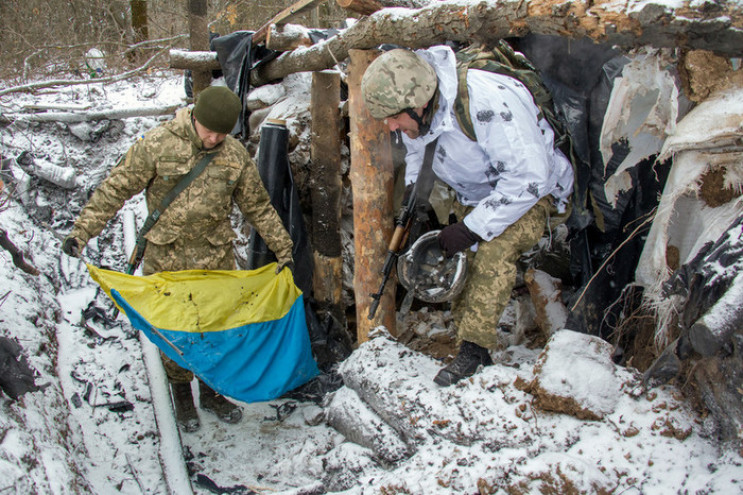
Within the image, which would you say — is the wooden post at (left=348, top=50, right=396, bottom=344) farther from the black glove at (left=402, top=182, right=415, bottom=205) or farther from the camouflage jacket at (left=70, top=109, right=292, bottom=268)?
the camouflage jacket at (left=70, top=109, right=292, bottom=268)

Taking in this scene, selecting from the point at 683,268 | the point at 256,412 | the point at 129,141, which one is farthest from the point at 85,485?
the point at 129,141

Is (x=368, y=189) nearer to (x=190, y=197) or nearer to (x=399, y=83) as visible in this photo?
(x=399, y=83)

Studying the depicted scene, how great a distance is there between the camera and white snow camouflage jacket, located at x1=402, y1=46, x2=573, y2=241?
272 cm

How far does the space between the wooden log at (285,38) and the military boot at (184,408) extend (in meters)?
3.12

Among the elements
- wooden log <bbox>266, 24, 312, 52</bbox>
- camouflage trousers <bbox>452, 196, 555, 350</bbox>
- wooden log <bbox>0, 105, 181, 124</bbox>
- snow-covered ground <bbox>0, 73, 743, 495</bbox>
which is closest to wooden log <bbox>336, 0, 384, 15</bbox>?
wooden log <bbox>266, 24, 312, 52</bbox>

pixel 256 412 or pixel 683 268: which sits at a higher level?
pixel 683 268

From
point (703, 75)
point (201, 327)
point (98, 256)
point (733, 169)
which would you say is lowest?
point (98, 256)

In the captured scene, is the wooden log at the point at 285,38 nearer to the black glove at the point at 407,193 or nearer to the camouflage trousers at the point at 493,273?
the black glove at the point at 407,193

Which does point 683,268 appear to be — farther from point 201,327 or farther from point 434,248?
point 201,327

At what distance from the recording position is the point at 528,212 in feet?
10.0

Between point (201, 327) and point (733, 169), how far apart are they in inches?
122

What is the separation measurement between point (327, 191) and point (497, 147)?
2204 millimetres

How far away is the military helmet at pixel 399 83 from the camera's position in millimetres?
2756

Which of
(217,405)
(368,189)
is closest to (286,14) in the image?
(368,189)
